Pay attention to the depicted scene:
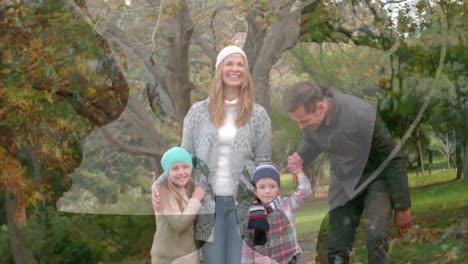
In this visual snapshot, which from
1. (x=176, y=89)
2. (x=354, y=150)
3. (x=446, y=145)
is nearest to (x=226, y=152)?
(x=354, y=150)

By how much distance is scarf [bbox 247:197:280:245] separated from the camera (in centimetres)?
282

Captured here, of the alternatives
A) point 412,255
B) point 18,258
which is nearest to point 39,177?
point 18,258

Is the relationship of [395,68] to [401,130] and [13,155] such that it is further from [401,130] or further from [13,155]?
[13,155]

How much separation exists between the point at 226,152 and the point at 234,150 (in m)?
0.03

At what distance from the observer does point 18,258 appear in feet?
17.1

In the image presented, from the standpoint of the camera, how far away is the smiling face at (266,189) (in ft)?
9.22

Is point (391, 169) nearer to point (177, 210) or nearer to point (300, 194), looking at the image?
point (300, 194)

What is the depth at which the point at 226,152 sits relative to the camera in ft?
9.04

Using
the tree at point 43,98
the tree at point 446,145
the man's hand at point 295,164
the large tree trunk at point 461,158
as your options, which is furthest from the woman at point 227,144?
the large tree trunk at point 461,158

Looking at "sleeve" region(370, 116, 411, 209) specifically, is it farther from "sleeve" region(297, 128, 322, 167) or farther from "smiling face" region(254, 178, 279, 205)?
"smiling face" region(254, 178, 279, 205)

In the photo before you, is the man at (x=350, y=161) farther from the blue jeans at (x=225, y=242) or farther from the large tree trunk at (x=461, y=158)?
the large tree trunk at (x=461, y=158)

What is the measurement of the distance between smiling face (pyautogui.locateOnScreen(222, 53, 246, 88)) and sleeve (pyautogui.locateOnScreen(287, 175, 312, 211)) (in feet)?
1.53

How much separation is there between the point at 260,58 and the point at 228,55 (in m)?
0.67

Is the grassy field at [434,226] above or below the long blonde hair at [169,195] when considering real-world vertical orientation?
below
